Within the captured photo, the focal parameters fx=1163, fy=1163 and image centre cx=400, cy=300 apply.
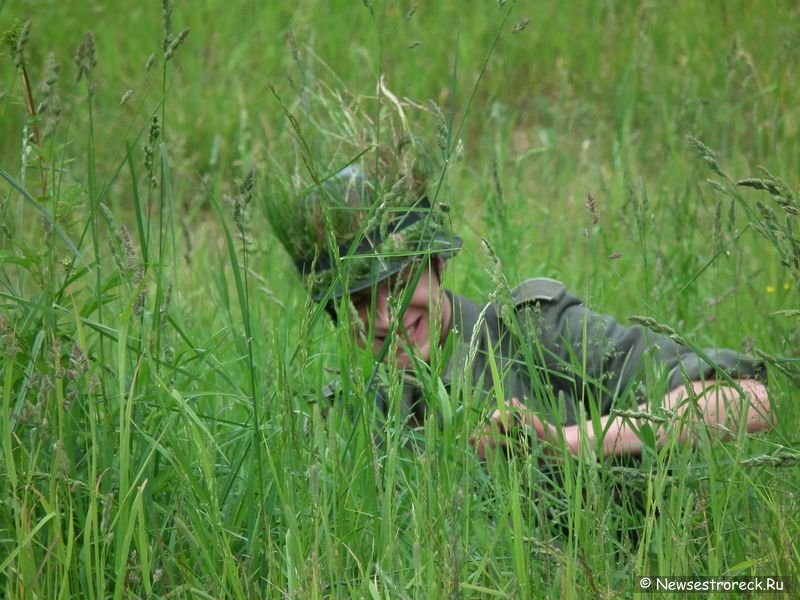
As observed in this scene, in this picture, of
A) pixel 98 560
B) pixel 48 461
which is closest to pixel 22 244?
pixel 48 461

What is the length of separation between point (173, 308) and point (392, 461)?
148cm

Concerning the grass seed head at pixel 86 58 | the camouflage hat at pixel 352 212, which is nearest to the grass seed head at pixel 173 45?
the grass seed head at pixel 86 58

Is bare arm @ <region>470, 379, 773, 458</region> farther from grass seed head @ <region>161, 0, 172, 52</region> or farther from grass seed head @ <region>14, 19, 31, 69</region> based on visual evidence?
grass seed head @ <region>14, 19, 31, 69</region>

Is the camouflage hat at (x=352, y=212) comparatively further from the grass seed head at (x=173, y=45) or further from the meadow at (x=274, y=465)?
the grass seed head at (x=173, y=45)

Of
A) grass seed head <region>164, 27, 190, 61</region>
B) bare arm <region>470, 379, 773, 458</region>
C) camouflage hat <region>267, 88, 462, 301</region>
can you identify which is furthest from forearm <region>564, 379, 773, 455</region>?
grass seed head <region>164, 27, 190, 61</region>

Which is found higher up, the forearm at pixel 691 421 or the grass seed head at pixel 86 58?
the grass seed head at pixel 86 58

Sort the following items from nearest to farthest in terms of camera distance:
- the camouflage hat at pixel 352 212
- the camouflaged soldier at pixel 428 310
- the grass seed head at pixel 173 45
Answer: the grass seed head at pixel 173 45, the camouflaged soldier at pixel 428 310, the camouflage hat at pixel 352 212

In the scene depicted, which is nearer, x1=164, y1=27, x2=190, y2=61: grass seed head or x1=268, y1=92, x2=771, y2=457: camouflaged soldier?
x1=164, y1=27, x2=190, y2=61: grass seed head

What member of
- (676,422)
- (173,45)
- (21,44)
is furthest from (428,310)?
(21,44)

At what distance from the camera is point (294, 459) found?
1875 millimetres

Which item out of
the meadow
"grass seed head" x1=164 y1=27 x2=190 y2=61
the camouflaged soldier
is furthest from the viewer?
the camouflaged soldier

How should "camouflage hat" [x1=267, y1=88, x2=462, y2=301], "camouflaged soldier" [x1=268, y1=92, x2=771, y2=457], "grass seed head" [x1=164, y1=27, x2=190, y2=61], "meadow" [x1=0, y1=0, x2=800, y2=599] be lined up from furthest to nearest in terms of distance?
"camouflage hat" [x1=267, y1=88, x2=462, y2=301] < "camouflaged soldier" [x1=268, y1=92, x2=771, y2=457] < "grass seed head" [x1=164, y1=27, x2=190, y2=61] < "meadow" [x1=0, y1=0, x2=800, y2=599]

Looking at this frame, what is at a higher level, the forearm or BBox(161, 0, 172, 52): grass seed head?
BBox(161, 0, 172, 52): grass seed head

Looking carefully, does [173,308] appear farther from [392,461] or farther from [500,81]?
[500,81]
